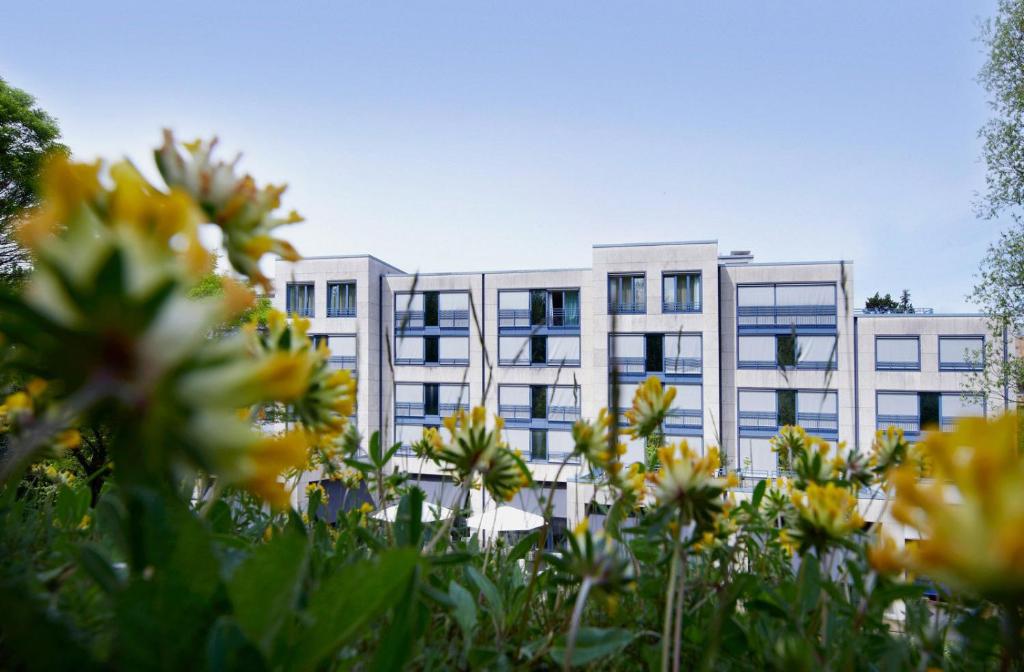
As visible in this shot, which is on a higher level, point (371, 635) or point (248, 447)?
point (248, 447)

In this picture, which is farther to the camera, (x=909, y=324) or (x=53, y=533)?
(x=909, y=324)

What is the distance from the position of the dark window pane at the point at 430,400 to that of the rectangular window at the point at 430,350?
2.18 feet

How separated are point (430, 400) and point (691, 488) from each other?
14.9 m

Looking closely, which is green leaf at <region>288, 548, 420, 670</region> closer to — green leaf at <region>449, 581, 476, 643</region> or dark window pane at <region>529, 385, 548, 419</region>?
green leaf at <region>449, 581, 476, 643</region>

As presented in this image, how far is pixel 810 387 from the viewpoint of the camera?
13.3m

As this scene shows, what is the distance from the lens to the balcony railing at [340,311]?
15359 millimetres

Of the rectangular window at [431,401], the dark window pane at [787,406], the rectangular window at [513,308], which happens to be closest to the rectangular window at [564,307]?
the rectangular window at [513,308]

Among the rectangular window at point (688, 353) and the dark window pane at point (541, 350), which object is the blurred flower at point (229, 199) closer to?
the rectangular window at point (688, 353)

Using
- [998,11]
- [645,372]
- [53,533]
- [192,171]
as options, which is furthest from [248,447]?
[645,372]

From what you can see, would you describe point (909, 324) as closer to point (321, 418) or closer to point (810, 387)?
point (810, 387)

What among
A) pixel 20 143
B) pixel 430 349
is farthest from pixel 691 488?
pixel 430 349

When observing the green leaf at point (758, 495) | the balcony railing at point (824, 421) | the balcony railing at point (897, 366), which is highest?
the green leaf at point (758, 495)

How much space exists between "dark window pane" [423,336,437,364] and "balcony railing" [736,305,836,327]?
24.2 ft

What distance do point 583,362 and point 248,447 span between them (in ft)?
46.1
